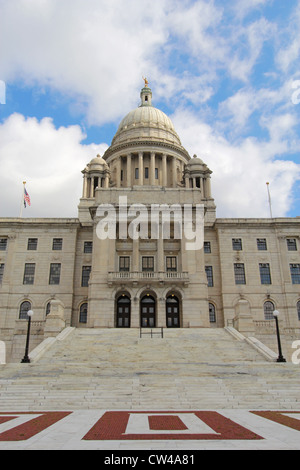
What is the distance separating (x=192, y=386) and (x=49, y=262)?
101 ft

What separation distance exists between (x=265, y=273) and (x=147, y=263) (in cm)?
1433

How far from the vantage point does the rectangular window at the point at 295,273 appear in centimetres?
4269

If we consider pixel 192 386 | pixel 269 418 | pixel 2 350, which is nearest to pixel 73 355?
pixel 192 386

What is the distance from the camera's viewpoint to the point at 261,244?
1751 inches

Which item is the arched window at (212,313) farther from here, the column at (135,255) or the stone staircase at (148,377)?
the stone staircase at (148,377)

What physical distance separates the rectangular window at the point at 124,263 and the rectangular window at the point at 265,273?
15.9m

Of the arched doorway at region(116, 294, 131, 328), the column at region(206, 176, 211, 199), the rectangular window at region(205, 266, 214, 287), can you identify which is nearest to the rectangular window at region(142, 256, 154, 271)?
the arched doorway at region(116, 294, 131, 328)

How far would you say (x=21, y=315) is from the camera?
135 ft

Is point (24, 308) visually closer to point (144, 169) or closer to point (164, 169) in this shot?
point (144, 169)

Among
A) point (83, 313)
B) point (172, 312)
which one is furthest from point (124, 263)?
point (83, 313)

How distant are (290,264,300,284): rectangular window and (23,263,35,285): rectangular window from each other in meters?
30.7

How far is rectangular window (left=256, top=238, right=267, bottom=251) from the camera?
4421 centimetres

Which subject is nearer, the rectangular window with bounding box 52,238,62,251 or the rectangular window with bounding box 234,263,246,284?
the rectangular window with bounding box 234,263,246,284

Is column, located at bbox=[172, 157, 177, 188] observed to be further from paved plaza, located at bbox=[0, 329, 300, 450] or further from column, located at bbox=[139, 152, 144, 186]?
paved plaza, located at bbox=[0, 329, 300, 450]
